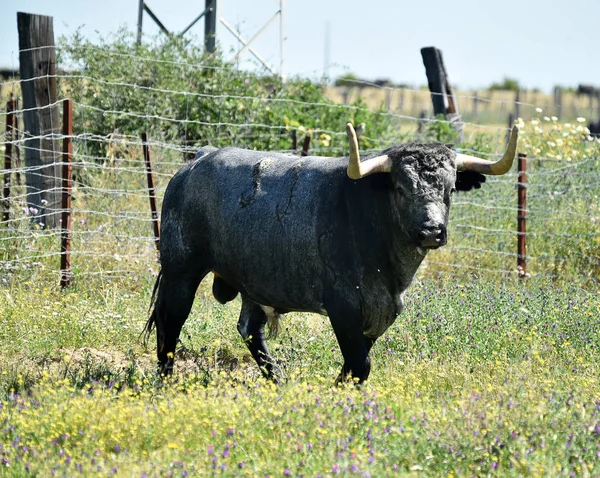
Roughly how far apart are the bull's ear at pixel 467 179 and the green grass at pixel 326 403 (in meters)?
1.10

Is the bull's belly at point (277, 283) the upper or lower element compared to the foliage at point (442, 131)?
lower

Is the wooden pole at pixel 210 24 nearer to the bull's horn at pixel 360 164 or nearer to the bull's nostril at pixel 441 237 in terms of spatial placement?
the bull's horn at pixel 360 164

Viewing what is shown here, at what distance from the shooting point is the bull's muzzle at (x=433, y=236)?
566 cm

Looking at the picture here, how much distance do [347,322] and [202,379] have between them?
1133 mm

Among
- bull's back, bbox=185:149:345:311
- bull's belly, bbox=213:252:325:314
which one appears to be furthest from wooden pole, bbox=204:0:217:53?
bull's belly, bbox=213:252:325:314

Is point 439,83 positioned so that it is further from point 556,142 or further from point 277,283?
point 277,283

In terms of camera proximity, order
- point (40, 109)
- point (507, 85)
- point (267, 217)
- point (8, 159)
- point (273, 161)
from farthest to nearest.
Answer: point (507, 85)
point (8, 159)
point (40, 109)
point (273, 161)
point (267, 217)

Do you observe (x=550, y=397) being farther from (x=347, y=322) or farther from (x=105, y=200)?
(x=105, y=200)

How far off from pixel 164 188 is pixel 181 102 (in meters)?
1.81

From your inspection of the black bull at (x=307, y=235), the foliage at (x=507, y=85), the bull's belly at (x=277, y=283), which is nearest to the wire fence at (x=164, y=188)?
the black bull at (x=307, y=235)

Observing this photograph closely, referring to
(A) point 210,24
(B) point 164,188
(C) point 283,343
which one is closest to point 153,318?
(C) point 283,343

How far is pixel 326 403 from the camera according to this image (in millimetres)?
5090

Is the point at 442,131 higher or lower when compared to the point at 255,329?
higher

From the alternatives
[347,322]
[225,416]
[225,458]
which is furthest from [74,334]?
[225,458]
